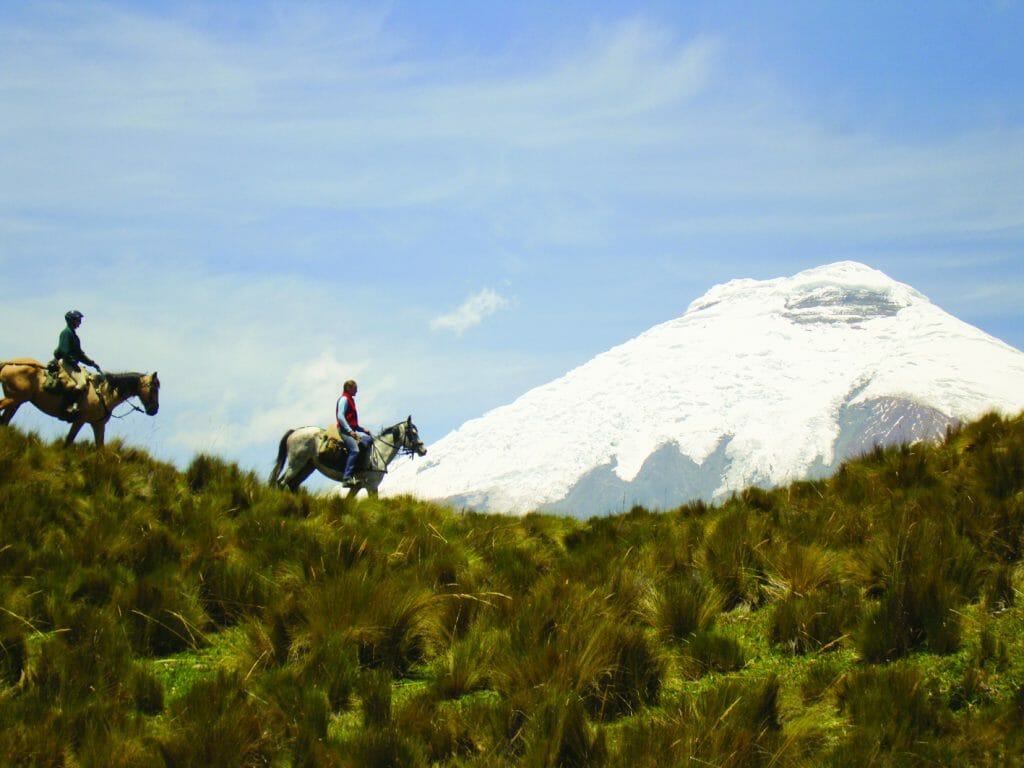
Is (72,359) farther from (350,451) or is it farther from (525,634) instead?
(525,634)

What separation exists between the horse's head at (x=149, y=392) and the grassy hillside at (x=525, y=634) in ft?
25.7

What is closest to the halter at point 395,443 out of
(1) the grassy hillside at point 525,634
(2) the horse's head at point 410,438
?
(2) the horse's head at point 410,438

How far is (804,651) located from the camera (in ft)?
22.3


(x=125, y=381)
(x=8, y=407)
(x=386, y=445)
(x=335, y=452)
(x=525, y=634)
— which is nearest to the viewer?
(x=525, y=634)

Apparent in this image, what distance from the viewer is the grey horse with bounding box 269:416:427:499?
21078 millimetres

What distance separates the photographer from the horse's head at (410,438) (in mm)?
22203

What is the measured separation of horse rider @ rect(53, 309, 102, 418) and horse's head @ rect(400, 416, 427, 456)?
7489 mm

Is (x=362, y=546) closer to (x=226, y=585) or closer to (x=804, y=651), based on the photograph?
(x=226, y=585)

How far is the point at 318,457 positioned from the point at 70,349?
6057 millimetres

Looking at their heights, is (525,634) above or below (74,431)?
below

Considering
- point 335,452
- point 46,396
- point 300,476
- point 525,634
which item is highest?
point 46,396

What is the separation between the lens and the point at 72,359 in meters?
17.5

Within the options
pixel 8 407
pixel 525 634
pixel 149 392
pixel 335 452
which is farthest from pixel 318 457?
pixel 525 634

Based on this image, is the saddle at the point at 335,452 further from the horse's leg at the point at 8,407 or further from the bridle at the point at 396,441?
the horse's leg at the point at 8,407
